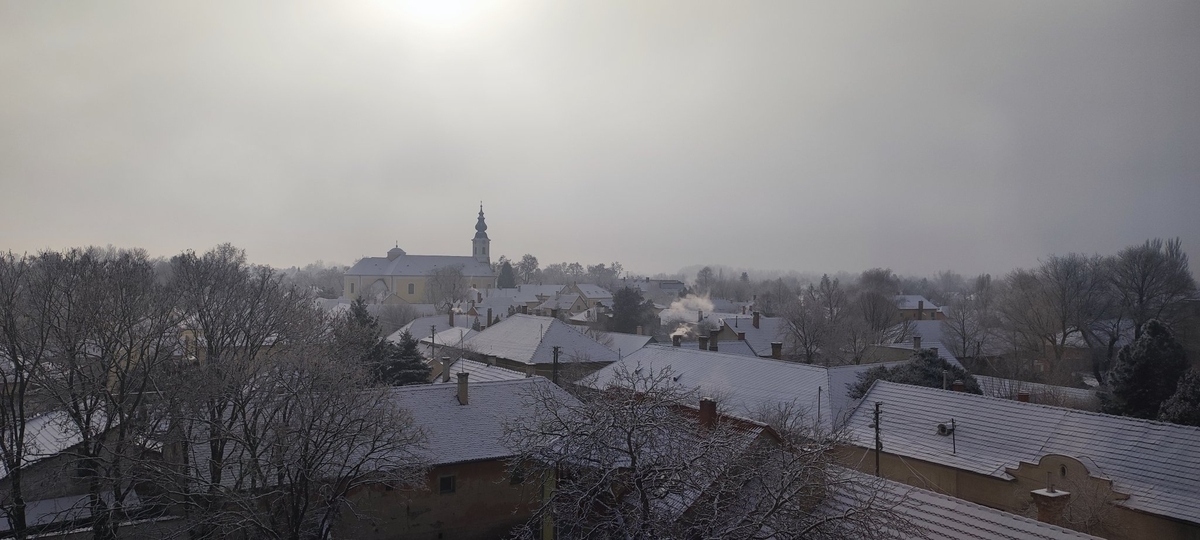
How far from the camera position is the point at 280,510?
15734mm

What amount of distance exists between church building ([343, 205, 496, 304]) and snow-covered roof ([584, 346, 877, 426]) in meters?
81.5

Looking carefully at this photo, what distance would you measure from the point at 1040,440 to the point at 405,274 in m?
102

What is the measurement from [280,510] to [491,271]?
4142 inches

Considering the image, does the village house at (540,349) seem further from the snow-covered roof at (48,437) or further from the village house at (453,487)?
the snow-covered roof at (48,437)

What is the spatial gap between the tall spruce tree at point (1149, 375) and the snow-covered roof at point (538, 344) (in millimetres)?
23712

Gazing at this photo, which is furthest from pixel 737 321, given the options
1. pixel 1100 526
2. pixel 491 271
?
pixel 491 271

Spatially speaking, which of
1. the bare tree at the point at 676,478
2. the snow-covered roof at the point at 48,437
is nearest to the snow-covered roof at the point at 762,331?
the snow-covered roof at the point at 48,437

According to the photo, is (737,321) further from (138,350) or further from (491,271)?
(491,271)

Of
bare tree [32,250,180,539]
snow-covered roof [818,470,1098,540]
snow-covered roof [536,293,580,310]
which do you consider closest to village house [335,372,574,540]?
bare tree [32,250,180,539]

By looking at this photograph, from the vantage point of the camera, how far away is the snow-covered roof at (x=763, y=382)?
24.9 m

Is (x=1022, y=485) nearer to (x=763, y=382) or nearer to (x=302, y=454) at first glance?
(x=763, y=382)

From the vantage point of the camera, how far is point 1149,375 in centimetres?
2608

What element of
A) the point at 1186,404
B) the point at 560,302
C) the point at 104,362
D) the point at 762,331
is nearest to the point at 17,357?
the point at 104,362

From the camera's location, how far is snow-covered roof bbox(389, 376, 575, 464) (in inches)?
770
